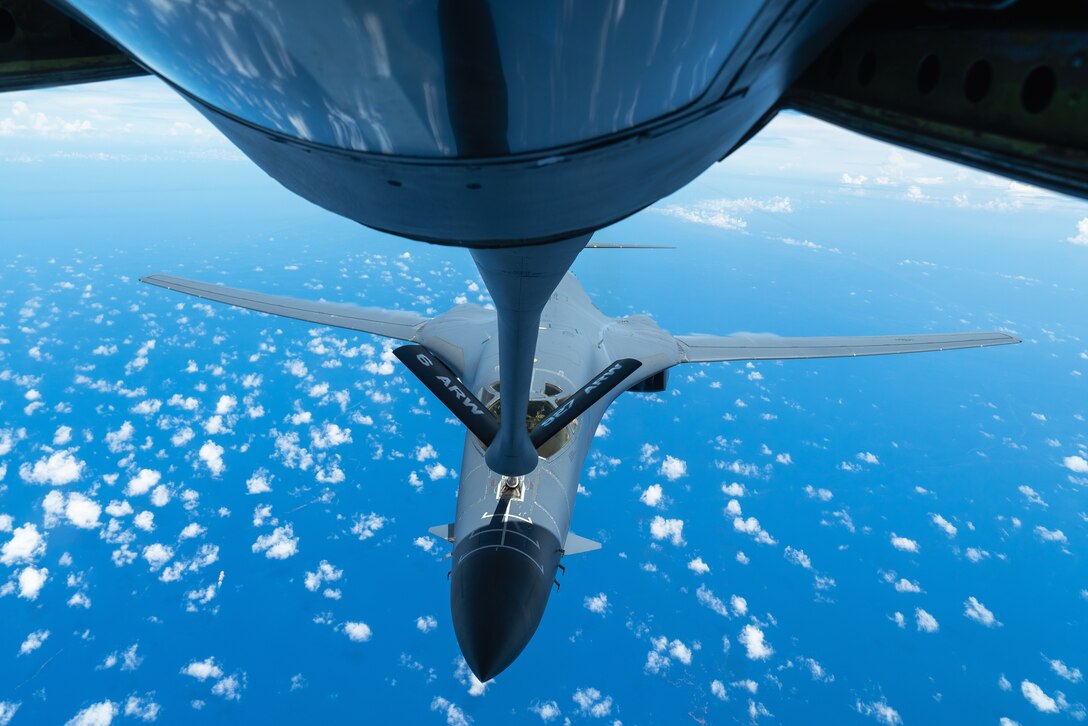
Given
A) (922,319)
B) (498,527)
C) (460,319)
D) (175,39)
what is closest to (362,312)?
(460,319)

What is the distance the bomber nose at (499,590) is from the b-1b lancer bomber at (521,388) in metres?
0.02

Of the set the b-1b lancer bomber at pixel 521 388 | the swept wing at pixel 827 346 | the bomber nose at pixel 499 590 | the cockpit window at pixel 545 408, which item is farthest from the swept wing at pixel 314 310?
the swept wing at pixel 827 346

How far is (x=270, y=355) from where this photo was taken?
6500 centimetres

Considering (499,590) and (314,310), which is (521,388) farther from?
(314,310)

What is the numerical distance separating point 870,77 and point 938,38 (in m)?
0.25

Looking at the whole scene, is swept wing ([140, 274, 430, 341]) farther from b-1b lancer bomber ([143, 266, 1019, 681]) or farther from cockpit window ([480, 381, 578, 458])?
cockpit window ([480, 381, 578, 458])

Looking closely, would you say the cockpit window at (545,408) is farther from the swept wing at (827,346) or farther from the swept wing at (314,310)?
the swept wing at (827,346)

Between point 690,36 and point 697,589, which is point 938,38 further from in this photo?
point 697,589

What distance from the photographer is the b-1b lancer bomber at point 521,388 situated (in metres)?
5.47

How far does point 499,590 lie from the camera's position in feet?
27.1

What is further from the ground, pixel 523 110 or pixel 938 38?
pixel 938 38

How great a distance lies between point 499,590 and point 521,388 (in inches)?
230

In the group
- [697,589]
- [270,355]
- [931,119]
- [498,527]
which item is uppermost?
[931,119]

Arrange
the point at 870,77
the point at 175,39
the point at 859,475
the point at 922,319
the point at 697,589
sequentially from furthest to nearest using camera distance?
1. the point at 922,319
2. the point at 859,475
3. the point at 697,589
4. the point at 870,77
5. the point at 175,39
